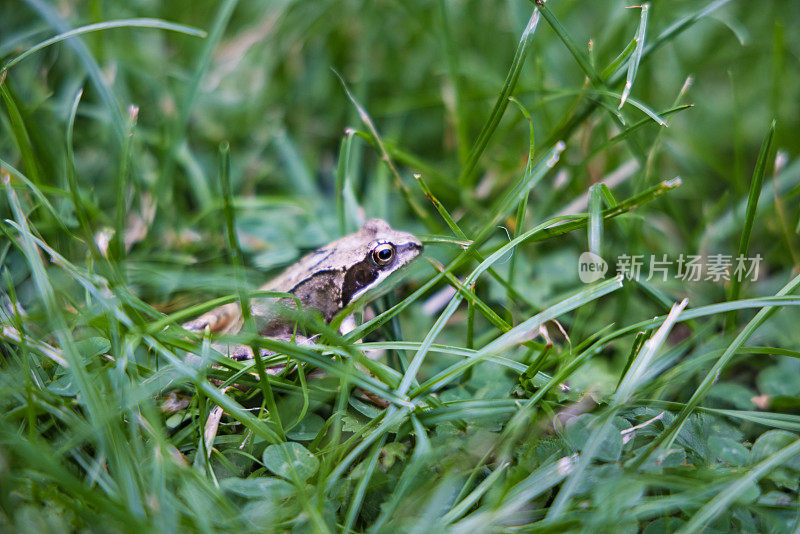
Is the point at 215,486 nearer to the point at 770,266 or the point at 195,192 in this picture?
the point at 195,192

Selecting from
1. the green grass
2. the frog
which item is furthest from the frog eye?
the green grass

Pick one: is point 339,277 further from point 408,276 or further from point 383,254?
point 408,276

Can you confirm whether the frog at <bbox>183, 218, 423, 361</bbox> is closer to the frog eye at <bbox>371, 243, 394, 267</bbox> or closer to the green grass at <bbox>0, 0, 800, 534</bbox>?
the frog eye at <bbox>371, 243, 394, 267</bbox>

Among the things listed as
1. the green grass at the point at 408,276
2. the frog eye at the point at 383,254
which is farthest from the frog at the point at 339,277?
the green grass at the point at 408,276

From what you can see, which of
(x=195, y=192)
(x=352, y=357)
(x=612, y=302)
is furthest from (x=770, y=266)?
(x=195, y=192)

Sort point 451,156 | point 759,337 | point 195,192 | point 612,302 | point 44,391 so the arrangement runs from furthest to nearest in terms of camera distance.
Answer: point 451,156
point 195,192
point 612,302
point 759,337
point 44,391

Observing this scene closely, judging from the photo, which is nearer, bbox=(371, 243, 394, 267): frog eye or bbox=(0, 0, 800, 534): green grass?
bbox=(0, 0, 800, 534): green grass

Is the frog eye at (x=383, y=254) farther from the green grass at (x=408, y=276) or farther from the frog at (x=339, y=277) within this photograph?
the green grass at (x=408, y=276)
